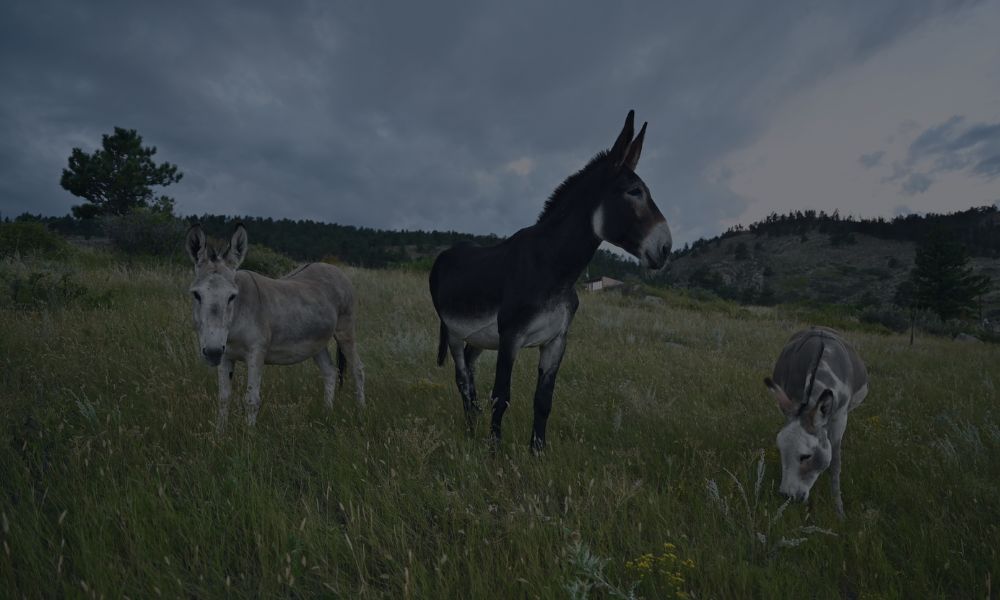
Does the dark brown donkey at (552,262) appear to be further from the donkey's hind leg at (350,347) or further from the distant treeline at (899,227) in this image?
the distant treeline at (899,227)

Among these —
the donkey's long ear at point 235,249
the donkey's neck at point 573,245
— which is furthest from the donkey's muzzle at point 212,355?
the donkey's neck at point 573,245

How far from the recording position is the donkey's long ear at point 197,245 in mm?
3732

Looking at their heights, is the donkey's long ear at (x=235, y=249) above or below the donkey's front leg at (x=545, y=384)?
above

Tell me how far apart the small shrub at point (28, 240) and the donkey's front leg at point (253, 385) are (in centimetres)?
1503

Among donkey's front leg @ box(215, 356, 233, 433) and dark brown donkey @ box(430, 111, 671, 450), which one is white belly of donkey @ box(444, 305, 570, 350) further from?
donkey's front leg @ box(215, 356, 233, 433)

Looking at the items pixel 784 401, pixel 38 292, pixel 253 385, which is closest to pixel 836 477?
pixel 784 401

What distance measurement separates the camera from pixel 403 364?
7.53 meters

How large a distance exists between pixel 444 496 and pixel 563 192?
2793 millimetres

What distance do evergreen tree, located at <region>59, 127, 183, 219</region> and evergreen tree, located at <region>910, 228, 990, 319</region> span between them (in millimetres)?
59087

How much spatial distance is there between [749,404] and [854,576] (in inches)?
152

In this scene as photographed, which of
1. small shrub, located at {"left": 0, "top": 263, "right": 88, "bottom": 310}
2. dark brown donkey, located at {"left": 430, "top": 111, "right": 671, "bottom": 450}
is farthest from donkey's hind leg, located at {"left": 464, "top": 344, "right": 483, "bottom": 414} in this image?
small shrub, located at {"left": 0, "top": 263, "right": 88, "bottom": 310}

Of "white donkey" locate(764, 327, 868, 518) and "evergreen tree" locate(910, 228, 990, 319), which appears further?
"evergreen tree" locate(910, 228, 990, 319)

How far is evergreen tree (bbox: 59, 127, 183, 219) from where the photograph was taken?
3238 cm

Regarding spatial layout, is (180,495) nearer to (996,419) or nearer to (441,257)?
(441,257)
